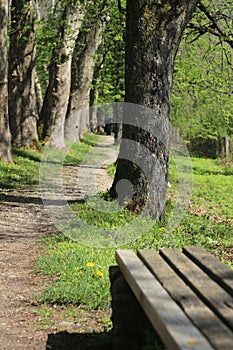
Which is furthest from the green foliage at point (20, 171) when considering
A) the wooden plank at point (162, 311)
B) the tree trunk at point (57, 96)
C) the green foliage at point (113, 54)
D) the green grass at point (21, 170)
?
the wooden plank at point (162, 311)

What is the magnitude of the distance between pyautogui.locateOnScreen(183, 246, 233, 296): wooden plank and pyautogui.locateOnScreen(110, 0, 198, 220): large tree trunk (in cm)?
503

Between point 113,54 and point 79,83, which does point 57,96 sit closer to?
point 113,54

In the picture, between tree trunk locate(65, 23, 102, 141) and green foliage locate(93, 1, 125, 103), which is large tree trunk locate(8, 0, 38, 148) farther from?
tree trunk locate(65, 23, 102, 141)

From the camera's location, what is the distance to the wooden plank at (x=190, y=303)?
2645mm

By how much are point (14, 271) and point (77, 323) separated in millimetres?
1800

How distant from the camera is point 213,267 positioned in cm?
379

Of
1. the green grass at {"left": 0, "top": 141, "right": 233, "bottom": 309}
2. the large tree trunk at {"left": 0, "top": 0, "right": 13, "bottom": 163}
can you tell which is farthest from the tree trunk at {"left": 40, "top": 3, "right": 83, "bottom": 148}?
the green grass at {"left": 0, "top": 141, "right": 233, "bottom": 309}

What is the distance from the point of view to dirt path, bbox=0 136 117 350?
4.58 meters

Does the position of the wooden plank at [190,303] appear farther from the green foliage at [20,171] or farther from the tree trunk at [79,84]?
the tree trunk at [79,84]

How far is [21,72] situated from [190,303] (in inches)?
698

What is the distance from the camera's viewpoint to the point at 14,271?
657 centimetres

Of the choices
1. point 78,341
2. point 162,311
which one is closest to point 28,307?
point 78,341

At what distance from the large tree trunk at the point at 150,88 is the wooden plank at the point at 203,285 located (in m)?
5.09

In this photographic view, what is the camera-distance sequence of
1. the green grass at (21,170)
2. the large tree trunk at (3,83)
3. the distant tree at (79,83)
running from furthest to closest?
1. the distant tree at (79,83)
2. the large tree trunk at (3,83)
3. the green grass at (21,170)
